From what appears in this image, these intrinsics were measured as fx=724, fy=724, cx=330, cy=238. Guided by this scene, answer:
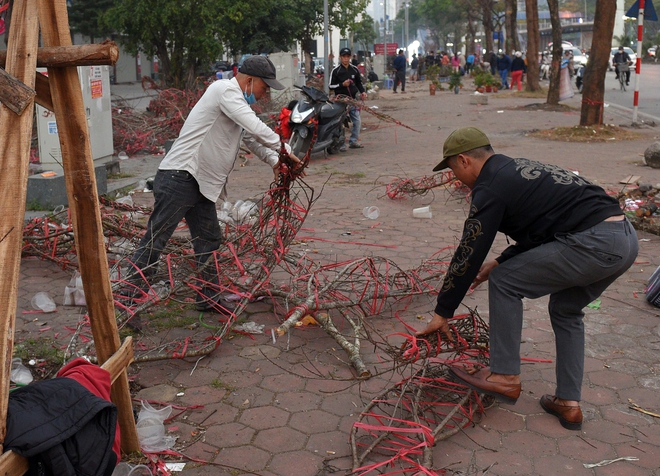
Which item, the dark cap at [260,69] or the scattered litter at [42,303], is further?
the scattered litter at [42,303]

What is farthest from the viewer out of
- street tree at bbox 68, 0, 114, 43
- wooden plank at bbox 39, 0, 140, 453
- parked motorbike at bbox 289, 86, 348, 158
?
street tree at bbox 68, 0, 114, 43

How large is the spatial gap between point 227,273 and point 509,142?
10.3 m

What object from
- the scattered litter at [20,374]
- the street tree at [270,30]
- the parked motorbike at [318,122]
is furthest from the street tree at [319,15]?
the scattered litter at [20,374]

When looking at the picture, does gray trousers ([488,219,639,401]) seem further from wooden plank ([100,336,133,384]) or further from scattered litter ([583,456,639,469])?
wooden plank ([100,336,133,384])

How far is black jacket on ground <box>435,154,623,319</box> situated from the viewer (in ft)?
10.7

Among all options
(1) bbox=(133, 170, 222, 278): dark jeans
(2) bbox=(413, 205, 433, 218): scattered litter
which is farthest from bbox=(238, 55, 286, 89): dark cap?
(2) bbox=(413, 205, 433, 218): scattered litter

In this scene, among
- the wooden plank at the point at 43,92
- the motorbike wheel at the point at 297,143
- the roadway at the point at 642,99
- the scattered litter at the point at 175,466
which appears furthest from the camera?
the roadway at the point at 642,99

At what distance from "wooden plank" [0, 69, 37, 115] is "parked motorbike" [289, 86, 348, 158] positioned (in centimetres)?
747

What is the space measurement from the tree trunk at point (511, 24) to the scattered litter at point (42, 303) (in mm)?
31206

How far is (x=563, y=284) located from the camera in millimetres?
3363

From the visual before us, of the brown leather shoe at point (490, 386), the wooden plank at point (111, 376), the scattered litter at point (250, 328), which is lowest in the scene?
the scattered litter at point (250, 328)

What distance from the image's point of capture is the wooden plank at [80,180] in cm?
273

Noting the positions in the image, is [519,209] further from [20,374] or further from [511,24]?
[511,24]

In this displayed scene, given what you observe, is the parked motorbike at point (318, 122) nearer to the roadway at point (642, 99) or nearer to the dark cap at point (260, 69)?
the dark cap at point (260, 69)
